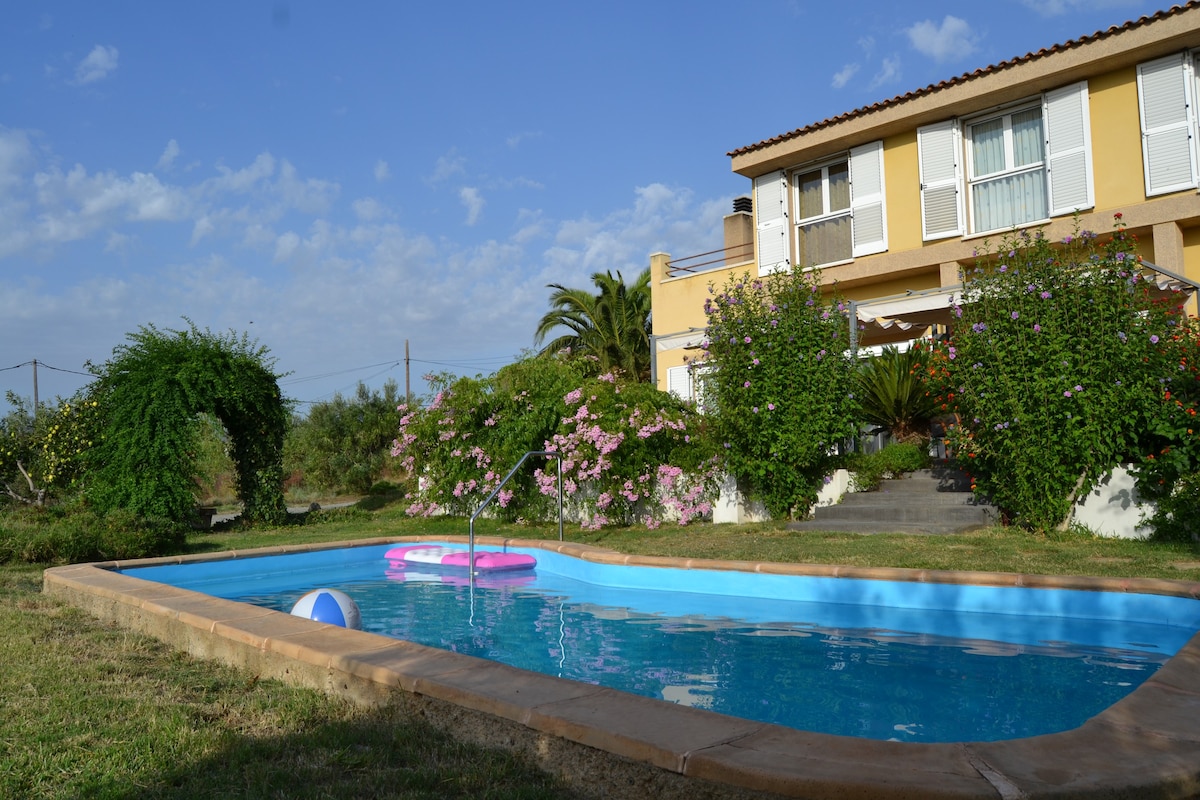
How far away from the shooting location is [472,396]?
1452 cm

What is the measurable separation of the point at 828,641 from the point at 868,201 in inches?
436

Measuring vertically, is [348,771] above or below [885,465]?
below

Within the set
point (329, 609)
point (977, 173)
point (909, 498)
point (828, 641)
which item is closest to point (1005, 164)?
point (977, 173)

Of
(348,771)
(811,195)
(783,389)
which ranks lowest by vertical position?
(348,771)

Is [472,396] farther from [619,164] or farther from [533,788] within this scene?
[533,788]

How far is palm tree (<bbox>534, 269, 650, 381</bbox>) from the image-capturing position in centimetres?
2642

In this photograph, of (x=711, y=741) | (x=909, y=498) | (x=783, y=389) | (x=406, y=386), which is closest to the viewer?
(x=711, y=741)

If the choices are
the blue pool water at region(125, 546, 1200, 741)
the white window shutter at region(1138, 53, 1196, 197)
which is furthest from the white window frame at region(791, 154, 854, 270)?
the blue pool water at region(125, 546, 1200, 741)

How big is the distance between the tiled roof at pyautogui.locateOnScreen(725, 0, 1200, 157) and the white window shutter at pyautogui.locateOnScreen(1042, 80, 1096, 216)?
2.24 feet

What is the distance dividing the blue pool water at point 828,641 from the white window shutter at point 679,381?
29.6 feet

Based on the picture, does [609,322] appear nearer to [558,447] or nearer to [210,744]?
[558,447]

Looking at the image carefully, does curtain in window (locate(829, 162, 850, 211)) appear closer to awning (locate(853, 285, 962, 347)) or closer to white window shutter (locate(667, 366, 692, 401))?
awning (locate(853, 285, 962, 347))

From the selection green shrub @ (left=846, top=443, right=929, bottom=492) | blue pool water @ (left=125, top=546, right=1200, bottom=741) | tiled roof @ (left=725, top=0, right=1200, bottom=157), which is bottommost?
blue pool water @ (left=125, top=546, right=1200, bottom=741)

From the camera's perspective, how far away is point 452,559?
37.2 ft
